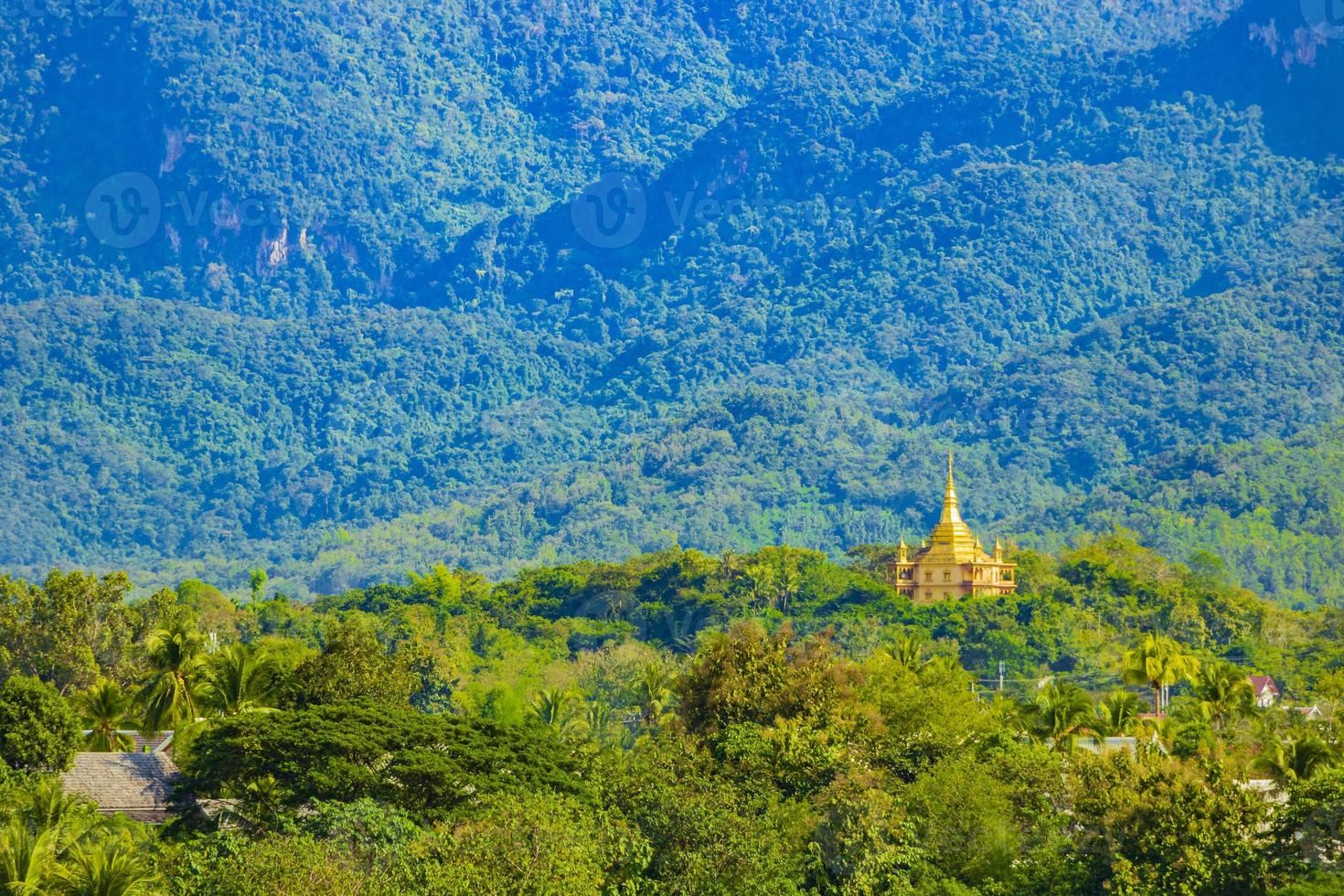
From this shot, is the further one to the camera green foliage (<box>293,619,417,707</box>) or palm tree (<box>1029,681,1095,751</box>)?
palm tree (<box>1029,681,1095,751</box>)

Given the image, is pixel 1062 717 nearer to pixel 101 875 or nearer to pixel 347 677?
pixel 347 677

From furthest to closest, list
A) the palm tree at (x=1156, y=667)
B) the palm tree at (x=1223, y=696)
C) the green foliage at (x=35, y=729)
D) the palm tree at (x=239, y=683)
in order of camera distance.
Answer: the palm tree at (x=1156, y=667)
the palm tree at (x=1223, y=696)
the palm tree at (x=239, y=683)
the green foliage at (x=35, y=729)

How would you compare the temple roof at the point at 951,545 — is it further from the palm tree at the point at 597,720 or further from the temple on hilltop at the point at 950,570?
the palm tree at the point at 597,720

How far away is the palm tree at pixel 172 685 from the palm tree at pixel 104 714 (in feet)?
2.91

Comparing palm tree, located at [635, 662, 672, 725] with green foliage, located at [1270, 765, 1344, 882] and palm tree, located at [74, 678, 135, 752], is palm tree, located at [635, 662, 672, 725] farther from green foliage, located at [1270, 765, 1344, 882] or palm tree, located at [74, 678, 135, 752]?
green foliage, located at [1270, 765, 1344, 882]

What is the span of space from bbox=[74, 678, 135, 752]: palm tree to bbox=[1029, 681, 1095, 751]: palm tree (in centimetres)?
2602

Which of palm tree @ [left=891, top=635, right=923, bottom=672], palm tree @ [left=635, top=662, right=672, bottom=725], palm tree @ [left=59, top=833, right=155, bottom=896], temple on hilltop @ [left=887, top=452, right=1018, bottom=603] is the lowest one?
palm tree @ [left=59, top=833, right=155, bottom=896]

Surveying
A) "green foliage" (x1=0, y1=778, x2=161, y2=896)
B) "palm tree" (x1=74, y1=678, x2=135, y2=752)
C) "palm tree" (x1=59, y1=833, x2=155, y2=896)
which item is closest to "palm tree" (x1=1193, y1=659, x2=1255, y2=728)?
"palm tree" (x1=74, y1=678, x2=135, y2=752)

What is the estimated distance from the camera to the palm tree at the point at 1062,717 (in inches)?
3039

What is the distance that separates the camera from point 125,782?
64.5 m

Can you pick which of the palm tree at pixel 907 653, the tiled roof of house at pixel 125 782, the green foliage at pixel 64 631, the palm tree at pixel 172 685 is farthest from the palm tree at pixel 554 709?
the tiled roof of house at pixel 125 782

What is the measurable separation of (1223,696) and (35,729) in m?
38.6

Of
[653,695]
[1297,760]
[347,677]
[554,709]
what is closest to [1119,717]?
[1297,760]

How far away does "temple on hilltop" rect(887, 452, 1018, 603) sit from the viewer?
152 meters
